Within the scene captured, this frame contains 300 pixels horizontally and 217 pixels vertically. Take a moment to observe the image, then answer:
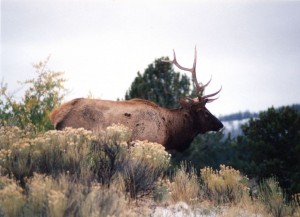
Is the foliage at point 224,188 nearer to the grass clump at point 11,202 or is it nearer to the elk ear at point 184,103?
the elk ear at point 184,103

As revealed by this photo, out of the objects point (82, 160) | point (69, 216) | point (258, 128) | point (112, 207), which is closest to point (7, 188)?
point (69, 216)

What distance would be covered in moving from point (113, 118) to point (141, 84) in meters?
9.78

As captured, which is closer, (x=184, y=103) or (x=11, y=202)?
(x=11, y=202)

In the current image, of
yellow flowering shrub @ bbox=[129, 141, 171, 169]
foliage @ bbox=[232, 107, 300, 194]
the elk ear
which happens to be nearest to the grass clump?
yellow flowering shrub @ bbox=[129, 141, 171, 169]

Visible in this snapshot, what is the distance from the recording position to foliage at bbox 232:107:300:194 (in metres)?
14.1

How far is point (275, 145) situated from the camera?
14.7 meters

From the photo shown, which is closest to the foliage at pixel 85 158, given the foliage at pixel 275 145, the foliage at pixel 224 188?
the foliage at pixel 224 188

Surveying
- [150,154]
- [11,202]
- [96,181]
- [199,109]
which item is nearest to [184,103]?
[199,109]

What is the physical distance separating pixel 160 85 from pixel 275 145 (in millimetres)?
5854

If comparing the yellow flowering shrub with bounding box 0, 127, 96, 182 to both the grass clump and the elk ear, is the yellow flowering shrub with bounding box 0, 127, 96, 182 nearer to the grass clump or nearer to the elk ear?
the grass clump

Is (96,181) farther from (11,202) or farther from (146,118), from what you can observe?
(146,118)

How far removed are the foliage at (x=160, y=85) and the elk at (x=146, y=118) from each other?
746 cm

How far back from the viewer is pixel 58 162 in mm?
6160

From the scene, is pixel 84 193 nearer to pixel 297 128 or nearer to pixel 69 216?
pixel 69 216
